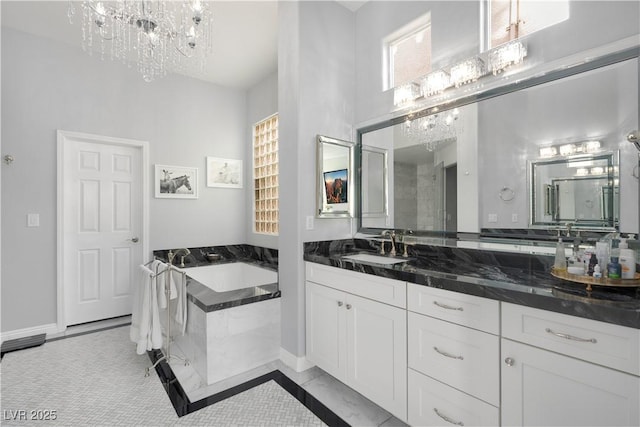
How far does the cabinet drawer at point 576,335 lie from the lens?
960mm

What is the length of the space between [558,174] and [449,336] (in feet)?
3.32

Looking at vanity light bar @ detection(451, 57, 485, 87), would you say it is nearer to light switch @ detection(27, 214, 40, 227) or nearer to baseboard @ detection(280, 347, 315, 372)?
baseboard @ detection(280, 347, 315, 372)

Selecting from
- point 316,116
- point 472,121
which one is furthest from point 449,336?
point 316,116

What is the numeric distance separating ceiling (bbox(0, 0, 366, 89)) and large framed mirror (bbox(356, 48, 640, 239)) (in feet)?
4.81

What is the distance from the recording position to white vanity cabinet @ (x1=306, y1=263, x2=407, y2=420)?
5.40ft

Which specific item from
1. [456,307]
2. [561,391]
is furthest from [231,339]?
[561,391]

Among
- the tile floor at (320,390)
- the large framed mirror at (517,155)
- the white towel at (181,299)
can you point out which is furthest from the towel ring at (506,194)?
the white towel at (181,299)

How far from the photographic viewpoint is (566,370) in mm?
1079

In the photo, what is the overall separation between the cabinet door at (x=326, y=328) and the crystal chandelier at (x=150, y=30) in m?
1.95

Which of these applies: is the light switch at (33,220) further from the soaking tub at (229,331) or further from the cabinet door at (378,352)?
the cabinet door at (378,352)

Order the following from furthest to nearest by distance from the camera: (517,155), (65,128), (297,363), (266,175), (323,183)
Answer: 1. (266,175)
2. (65,128)
3. (323,183)
4. (297,363)
5. (517,155)

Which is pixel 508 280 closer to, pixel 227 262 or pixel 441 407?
pixel 441 407

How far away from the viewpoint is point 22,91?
2936 millimetres

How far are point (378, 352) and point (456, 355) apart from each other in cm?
49
